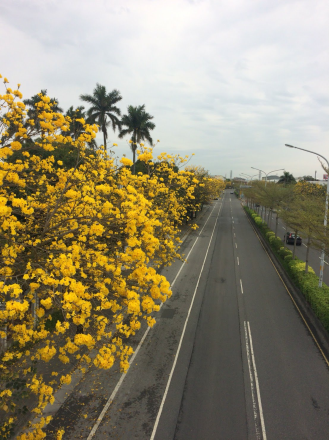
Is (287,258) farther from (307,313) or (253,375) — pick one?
(253,375)

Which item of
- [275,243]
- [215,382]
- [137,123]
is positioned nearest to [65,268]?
[215,382]

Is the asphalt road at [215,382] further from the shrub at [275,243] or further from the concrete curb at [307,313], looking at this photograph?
the shrub at [275,243]

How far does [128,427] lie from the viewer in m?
7.87

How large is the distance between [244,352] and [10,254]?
9721mm

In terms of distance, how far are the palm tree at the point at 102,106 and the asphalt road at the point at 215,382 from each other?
22678 mm

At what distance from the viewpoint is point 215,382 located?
31.9 ft

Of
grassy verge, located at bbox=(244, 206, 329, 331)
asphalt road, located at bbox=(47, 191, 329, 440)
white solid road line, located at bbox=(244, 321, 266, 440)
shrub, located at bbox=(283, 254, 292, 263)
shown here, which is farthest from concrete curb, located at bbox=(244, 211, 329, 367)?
white solid road line, located at bbox=(244, 321, 266, 440)

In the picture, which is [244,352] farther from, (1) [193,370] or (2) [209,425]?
(2) [209,425]

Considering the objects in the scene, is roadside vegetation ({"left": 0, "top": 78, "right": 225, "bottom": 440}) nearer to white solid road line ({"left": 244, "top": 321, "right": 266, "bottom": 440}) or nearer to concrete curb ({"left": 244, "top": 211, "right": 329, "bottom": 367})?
white solid road line ({"left": 244, "top": 321, "right": 266, "bottom": 440})

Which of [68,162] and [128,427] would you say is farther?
[68,162]

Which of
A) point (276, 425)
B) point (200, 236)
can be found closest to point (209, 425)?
point (276, 425)

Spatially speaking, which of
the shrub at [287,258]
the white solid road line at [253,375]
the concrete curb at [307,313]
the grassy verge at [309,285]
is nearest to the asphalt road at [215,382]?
the white solid road line at [253,375]

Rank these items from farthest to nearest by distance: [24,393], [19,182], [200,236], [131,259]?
[200,236]
[19,182]
[131,259]
[24,393]

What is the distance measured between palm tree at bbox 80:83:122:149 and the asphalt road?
74.4 feet
